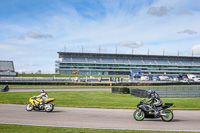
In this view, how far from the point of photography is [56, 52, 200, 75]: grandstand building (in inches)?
5379

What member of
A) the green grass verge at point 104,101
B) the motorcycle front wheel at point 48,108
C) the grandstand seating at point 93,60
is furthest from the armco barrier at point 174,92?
the grandstand seating at point 93,60

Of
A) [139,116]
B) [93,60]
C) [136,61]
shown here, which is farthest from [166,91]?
[136,61]

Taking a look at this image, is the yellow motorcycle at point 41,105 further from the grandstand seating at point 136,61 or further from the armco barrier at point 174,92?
the grandstand seating at point 136,61

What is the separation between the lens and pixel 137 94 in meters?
29.7

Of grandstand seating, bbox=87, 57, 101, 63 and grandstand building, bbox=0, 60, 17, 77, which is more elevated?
grandstand seating, bbox=87, 57, 101, 63

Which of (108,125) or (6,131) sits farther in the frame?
(108,125)

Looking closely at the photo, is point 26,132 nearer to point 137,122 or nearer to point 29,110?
point 137,122

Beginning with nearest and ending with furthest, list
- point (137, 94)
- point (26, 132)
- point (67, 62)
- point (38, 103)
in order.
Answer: point (26, 132), point (38, 103), point (137, 94), point (67, 62)

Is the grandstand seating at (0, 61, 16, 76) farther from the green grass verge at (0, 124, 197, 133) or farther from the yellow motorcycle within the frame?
the green grass verge at (0, 124, 197, 133)

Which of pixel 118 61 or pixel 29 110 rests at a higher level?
pixel 118 61

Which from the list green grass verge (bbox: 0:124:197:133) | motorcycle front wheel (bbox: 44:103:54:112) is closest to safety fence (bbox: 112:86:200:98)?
motorcycle front wheel (bbox: 44:103:54:112)

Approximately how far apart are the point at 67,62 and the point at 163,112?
12542 centimetres

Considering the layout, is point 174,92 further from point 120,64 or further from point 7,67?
point 120,64

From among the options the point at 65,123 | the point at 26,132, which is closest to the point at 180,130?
the point at 65,123
